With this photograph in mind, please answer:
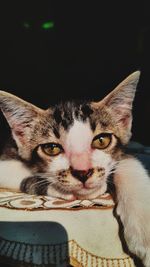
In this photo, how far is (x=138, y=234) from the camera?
101cm

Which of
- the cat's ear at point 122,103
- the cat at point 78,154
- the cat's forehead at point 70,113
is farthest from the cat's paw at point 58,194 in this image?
the cat's ear at point 122,103

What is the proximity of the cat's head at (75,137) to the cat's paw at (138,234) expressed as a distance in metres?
0.26

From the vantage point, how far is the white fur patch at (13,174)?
1479 millimetres

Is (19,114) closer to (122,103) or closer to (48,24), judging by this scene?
(122,103)

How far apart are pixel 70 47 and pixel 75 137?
931 millimetres

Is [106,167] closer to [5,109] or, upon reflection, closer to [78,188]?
[78,188]

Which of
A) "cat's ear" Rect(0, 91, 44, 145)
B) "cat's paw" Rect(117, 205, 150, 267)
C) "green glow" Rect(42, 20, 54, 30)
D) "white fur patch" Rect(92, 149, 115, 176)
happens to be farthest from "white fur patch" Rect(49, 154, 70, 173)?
"green glow" Rect(42, 20, 54, 30)

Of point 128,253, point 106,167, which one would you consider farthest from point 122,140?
point 128,253

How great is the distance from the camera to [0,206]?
1.13 m

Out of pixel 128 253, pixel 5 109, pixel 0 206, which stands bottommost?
pixel 128 253

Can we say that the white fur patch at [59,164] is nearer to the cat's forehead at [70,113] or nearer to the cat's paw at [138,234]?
the cat's forehead at [70,113]

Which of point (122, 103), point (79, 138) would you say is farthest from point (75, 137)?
point (122, 103)

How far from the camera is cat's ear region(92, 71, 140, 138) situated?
1492 millimetres

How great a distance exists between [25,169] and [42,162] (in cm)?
14
